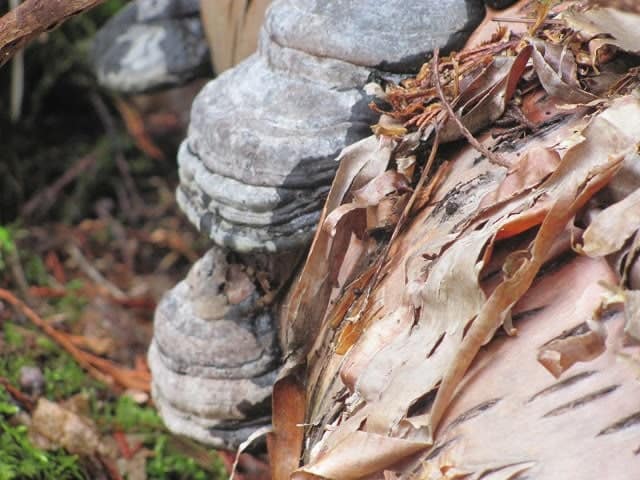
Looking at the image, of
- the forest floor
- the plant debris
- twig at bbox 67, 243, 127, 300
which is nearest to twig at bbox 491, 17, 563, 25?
the plant debris

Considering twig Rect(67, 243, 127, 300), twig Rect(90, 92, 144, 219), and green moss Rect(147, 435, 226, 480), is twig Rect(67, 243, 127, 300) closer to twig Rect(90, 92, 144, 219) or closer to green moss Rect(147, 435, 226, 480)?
twig Rect(90, 92, 144, 219)

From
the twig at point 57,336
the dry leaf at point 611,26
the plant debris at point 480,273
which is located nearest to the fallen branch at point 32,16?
the plant debris at point 480,273

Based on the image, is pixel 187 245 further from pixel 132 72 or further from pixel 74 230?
pixel 132 72

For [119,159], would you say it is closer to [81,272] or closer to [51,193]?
[51,193]

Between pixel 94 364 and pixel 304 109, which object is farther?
pixel 94 364

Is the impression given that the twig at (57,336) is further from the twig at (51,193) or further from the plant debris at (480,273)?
the plant debris at (480,273)

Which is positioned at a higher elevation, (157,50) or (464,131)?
(464,131)

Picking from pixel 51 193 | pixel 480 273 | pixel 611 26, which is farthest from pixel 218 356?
pixel 51 193

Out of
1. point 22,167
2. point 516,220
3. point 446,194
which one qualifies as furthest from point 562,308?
point 22,167
